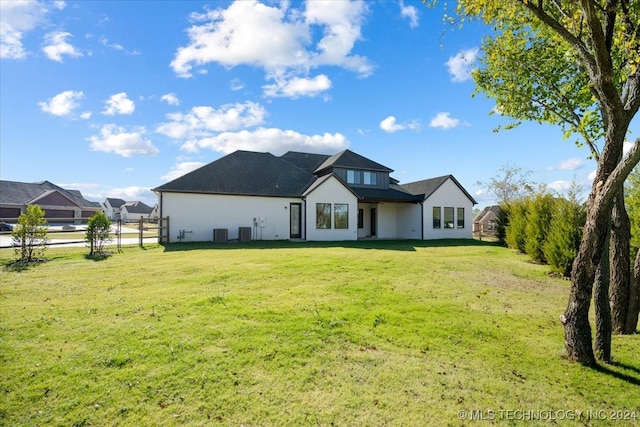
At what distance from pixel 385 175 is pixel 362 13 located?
56.9 ft

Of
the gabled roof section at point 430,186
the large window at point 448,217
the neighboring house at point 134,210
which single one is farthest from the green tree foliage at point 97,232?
the neighboring house at point 134,210

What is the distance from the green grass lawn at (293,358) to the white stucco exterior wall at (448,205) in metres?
17.1

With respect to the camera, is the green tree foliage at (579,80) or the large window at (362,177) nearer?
the green tree foliage at (579,80)

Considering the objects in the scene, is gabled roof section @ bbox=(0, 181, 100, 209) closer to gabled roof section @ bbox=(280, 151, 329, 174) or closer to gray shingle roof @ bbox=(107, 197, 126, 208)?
gabled roof section @ bbox=(280, 151, 329, 174)

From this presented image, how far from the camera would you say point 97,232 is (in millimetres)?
14203

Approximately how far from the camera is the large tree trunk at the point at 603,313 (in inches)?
177

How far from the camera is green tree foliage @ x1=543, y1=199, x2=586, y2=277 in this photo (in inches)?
429

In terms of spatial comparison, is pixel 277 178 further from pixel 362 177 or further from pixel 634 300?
pixel 634 300

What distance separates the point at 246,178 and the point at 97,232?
10373mm

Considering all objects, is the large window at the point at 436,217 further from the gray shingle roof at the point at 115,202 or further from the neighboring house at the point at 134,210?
the gray shingle roof at the point at 115,202

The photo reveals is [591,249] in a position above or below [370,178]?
below

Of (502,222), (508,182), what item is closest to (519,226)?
(502,222)

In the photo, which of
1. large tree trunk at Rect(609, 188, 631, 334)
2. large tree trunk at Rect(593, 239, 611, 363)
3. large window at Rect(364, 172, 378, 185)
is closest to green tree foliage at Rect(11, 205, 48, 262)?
large tree trunk at Rect(593, 239, 611, 363)

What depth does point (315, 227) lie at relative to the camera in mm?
22078
